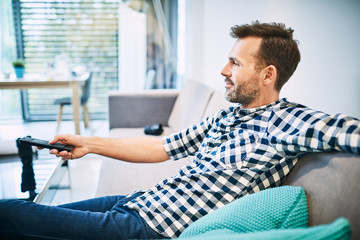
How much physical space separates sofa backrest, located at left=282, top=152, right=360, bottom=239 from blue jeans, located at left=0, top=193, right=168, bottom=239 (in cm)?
45

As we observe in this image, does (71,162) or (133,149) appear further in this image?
(71,162)

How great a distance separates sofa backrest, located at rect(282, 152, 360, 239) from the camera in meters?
0.64

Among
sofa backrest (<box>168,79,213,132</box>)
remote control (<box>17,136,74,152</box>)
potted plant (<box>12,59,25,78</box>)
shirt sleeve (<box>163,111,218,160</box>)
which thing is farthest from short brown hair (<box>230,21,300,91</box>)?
potted plant (<box>12,59,25,78</box>)

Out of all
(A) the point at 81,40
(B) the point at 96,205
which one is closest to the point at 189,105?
(B) the point at 96,205

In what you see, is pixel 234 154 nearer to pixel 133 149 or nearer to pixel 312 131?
pixel 312 131

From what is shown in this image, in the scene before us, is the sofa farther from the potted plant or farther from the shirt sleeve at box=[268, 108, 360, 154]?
the potted plant

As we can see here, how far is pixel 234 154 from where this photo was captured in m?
0.96

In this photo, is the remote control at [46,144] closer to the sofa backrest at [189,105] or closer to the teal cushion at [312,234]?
the teal cushion at [312,234]

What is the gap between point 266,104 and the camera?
1090mm

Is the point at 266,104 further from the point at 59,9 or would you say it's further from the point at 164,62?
the point at 59,9

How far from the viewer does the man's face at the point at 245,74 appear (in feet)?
3.51

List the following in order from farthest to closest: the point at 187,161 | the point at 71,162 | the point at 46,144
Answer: the point at 71,162, the point at 187,161, the point at 46,144

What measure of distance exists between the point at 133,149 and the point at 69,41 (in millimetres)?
3685

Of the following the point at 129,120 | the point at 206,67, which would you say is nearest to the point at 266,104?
the point at 129,120
